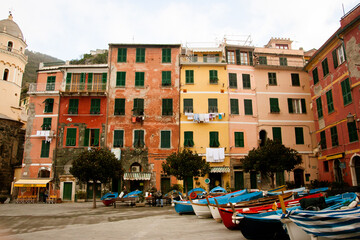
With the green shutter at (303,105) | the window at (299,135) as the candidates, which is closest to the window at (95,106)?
the window at (299,135)

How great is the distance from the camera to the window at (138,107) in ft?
98.7

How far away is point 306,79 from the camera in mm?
31859

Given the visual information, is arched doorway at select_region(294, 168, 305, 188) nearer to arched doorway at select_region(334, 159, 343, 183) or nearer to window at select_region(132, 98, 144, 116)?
arched doorway at select_region(334, 159, 343, 183)

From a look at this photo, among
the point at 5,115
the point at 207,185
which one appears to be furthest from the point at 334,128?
the point at 5,115

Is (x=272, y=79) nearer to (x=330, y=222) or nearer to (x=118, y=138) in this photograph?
(x=118, y=138)

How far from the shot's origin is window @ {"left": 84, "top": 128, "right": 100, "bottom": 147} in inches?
1159

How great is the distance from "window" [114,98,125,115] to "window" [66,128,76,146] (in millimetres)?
4920

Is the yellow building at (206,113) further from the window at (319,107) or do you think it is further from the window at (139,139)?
the window at (319,107)

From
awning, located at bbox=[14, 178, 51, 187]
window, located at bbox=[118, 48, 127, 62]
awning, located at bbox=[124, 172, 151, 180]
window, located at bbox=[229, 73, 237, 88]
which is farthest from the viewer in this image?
window, located at bbox=[118, 48, 127, 62]

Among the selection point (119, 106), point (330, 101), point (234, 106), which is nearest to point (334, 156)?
point (330, 101)

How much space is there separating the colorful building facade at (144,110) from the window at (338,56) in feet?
50.4

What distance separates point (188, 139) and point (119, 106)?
A: 838 cm

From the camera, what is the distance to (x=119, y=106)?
30344mm

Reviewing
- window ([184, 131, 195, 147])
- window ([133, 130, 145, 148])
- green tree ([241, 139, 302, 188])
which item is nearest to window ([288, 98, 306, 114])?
green tree ([241, 139, 302, 188])
